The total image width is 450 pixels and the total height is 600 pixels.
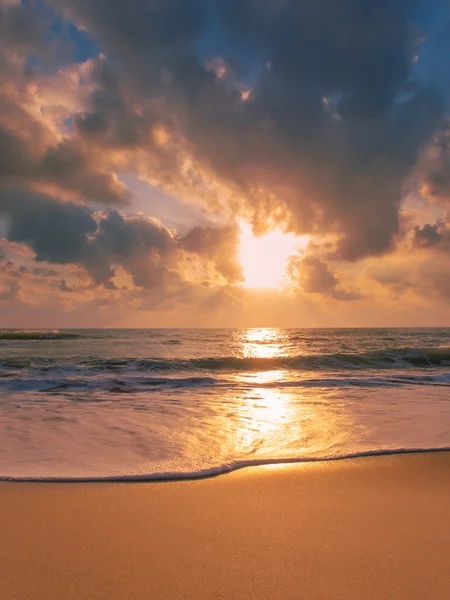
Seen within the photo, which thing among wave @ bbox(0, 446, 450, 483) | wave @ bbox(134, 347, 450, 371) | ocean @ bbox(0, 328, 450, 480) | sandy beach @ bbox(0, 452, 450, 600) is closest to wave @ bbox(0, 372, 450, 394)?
ocean @ bbox(0, 328, 450, 480)

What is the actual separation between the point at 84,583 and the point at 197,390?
8.19m

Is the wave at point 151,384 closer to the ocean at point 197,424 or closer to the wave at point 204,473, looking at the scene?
the ocean at point 197,424

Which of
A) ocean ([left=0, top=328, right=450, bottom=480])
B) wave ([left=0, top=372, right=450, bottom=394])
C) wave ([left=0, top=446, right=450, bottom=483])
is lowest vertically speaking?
wave ([left=0, top=372, right=450, bottom=394])

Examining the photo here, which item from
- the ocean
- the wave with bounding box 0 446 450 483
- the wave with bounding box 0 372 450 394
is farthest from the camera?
the wave with bounding box 0 372 450 394

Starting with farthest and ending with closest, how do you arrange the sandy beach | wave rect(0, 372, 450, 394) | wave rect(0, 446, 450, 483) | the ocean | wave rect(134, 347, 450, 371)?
wave rect(134, 347, 450, 371) < wave rect(0, 372, 450, 394) < the ocean < wave rect(0, 446, 450, 483) < the sandy beach

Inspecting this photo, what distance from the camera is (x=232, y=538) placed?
231cm

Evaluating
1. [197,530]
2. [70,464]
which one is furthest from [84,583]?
[70,464]

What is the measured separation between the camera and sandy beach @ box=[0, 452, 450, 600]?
1.86 metres

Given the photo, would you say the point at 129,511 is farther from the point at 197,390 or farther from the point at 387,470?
the point at 197,390

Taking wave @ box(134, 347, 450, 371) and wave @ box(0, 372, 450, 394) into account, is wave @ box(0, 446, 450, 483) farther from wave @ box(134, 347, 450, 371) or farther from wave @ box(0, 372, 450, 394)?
wave @ box(134, 347, 450, 371)

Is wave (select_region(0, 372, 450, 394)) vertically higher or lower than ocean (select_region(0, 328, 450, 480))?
lower

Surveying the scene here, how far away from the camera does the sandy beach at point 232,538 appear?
186 centimetres

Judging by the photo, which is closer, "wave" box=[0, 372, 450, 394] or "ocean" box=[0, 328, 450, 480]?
"ocean" box=[0, 328, 450, 480]

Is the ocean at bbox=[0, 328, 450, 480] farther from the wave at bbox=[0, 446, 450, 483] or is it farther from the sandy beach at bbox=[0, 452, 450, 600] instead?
the sandy beach at bbox=[0, 452, 450, 600]
